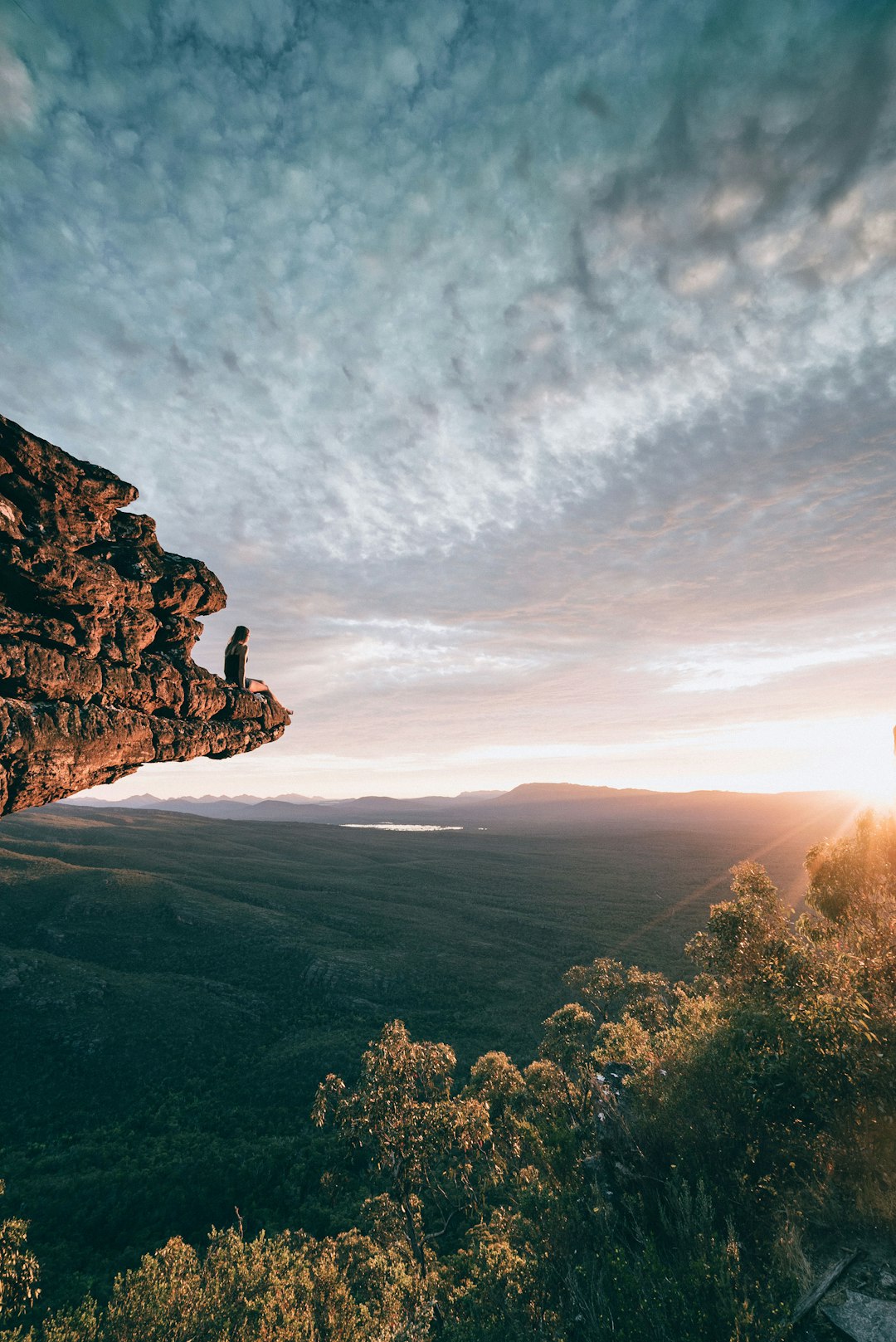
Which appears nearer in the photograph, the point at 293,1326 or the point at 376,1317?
the point at 293,1326

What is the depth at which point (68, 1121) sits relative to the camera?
54.6m

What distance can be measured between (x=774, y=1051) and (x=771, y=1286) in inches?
257

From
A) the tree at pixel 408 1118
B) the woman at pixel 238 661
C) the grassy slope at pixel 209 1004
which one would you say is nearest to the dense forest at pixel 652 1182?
the tree at pixel 408 1118

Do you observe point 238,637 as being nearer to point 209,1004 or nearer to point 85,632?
point 85,632

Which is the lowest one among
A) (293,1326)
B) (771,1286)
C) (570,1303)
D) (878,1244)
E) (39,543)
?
(293,1326)

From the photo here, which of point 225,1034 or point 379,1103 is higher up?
point 379,1103

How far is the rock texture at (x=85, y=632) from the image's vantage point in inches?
508

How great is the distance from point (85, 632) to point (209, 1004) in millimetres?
88167

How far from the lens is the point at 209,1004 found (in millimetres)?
77312

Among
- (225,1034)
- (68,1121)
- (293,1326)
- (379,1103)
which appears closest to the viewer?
(293,1326)

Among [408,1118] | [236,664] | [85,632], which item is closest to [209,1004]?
[408,1118]

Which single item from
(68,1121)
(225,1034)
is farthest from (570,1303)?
(225,1034)

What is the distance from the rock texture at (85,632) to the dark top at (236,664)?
1951 mm

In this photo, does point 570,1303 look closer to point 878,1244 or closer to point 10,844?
point 878,1244
